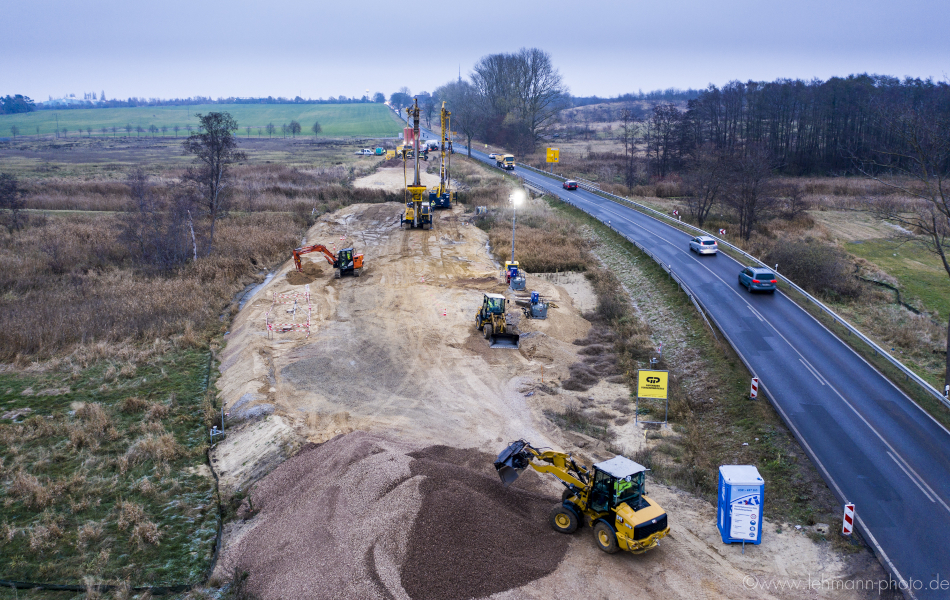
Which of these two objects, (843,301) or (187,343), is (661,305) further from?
(187,343)

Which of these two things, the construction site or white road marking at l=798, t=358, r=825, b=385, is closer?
the construction site

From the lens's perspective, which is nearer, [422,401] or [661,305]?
[422,401]

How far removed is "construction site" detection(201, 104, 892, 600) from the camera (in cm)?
1418

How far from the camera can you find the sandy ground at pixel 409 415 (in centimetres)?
1427

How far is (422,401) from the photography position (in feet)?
82.2

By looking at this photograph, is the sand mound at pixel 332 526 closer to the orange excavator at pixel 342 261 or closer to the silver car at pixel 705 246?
the orange excavator at pixel 342 261

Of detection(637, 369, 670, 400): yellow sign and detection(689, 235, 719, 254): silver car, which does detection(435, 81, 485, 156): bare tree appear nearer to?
detection(689, 235, 719, 254): silver car

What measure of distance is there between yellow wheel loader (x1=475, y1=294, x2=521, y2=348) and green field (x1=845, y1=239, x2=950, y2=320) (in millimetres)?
24392

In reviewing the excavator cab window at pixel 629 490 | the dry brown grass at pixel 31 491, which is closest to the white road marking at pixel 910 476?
the excavator cab window at pixel 629 490

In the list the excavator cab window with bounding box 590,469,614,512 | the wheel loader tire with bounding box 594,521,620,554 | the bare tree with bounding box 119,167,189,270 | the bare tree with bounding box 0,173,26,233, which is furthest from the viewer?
the bare tree with bounding box 0,173,26,233

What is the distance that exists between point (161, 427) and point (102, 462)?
264 cm

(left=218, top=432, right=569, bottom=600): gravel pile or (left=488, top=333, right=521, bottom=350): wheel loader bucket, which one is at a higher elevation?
(left=488, top=333, right=521, bottom=350): wheel loader bucket

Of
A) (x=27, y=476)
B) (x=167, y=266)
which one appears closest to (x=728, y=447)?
(x=27, y=476)

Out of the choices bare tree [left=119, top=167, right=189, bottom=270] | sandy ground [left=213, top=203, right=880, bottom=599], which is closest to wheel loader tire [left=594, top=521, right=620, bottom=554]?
sandy ground [left=213, top=203, right=880, bottom=599]
